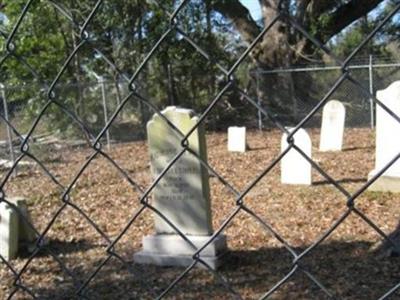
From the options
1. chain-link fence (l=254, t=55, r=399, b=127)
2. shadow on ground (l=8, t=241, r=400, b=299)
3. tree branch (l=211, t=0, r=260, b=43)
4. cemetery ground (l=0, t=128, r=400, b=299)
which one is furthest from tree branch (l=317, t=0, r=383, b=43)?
shadow on ground (l=8, t=241, r=400, b=299)

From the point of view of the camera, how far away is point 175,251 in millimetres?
5156

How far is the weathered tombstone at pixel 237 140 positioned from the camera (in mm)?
12445

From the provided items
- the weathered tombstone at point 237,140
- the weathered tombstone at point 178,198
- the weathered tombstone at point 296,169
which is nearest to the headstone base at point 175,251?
the weathered tombstone at point 178,198

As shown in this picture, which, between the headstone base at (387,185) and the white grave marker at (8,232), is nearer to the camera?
the white grave marker at (8,232)

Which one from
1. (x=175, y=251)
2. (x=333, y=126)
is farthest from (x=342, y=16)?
(x=175, y=251)

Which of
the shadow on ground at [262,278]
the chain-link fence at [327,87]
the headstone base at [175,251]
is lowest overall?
the shadow on ground at [262,278]

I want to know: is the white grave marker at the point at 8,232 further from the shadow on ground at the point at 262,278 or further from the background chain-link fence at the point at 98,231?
the shadow on ground at the point at 262,278

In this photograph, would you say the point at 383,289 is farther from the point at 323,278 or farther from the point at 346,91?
the point at 346,91

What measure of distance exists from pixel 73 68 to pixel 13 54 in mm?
16382

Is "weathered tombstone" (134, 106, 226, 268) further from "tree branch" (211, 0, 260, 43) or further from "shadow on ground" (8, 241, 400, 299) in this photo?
"tree branch" (211, 0, 260, 43)

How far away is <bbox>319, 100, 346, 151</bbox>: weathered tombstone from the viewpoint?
11.5 metres

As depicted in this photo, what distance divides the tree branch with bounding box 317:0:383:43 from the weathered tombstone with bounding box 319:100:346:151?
8.10m

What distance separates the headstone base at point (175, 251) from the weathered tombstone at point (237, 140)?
7304 mm

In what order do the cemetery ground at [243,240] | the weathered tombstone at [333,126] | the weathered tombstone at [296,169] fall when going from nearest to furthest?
the cemetery ground at [243,240] → the weathered tombstone at [296,169] → the weathered tombstone at [333,126]
